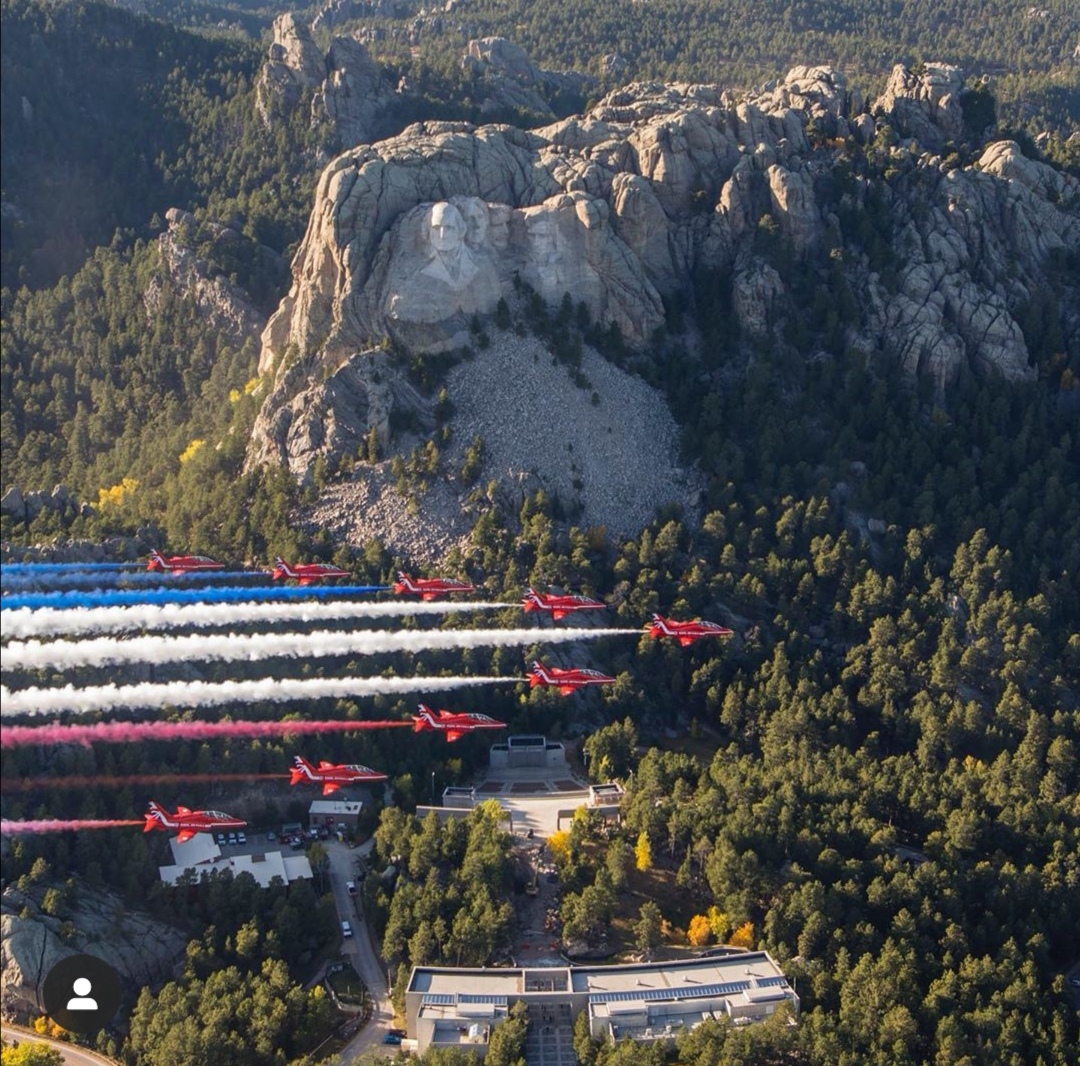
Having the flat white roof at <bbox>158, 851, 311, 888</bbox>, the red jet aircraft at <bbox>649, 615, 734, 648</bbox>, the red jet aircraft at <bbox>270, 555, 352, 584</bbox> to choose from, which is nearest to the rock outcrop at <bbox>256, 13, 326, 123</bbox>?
the red jet aircraft at <bbox>270, 555, 352, 584</bbox>

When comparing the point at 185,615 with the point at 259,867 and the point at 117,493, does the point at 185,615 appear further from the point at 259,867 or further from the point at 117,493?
the point at 117,493

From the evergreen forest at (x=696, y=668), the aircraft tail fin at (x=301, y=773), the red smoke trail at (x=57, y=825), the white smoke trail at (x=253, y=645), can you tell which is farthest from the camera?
the aircraft tail fin at (x=301, y=773)

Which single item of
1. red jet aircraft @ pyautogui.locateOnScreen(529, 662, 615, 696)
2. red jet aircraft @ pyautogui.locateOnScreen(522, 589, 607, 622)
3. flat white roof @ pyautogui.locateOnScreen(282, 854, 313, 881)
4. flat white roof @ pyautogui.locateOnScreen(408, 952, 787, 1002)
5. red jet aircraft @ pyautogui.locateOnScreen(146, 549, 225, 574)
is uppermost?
red jet aircraft @ pyautogui.locateOnScreen(146, 549, 225, 574)

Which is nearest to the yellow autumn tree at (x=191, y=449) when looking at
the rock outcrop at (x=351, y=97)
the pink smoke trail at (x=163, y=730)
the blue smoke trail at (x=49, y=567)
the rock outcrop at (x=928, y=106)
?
the blue smoke trail at (x=49, y=567)

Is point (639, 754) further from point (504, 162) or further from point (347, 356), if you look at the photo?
point (504, 162)

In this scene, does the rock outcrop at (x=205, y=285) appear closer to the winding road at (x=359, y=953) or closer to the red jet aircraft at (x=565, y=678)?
the red jet aircraft at (x=565, y=678)

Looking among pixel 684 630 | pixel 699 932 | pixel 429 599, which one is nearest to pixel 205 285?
pixel 429 599

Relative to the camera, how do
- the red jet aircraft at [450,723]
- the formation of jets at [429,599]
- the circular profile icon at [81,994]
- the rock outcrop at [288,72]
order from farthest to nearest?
the rock outcrop at [288,72]
the red jet aircraft at [450,723]
the formation of jets at [429,599]
the circular profile icon at [81,994]

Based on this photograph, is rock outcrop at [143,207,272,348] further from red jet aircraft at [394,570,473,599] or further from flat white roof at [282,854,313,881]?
flat white roof at [282,854,313,881]
